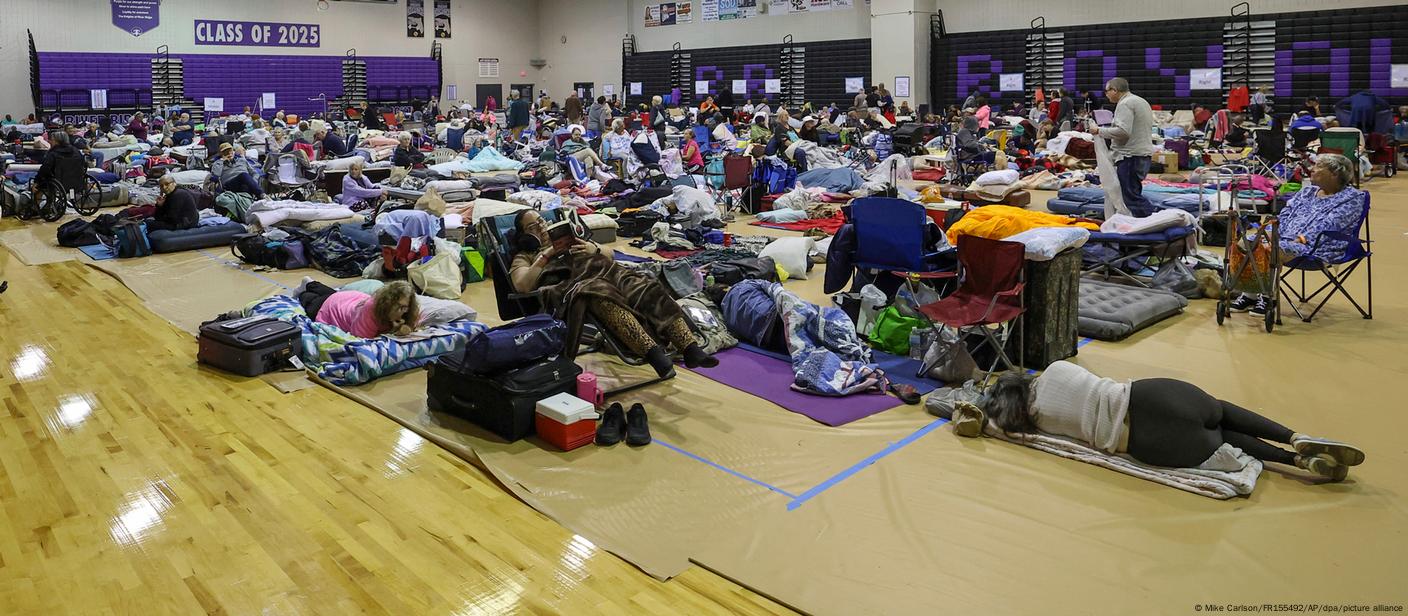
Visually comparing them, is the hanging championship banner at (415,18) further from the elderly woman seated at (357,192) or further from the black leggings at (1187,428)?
the black leggings at (1187,428)

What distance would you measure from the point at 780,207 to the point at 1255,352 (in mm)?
6088

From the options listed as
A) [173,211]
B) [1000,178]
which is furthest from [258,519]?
[1000,178]

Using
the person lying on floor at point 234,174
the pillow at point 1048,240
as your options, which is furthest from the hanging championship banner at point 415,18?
the pillow at point 1048,240

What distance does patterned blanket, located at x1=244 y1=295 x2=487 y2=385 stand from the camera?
5133 mm

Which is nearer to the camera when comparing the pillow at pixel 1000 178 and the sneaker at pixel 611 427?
the sneaker at pixel 611 427

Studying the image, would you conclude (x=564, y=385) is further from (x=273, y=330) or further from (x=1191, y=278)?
(x=1191, y=278)

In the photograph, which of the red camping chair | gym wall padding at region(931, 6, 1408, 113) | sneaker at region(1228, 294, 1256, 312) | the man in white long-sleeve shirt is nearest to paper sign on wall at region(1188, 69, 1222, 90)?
gym wall padding at region(931, 6, 1408, 113)

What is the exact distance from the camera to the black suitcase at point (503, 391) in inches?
168

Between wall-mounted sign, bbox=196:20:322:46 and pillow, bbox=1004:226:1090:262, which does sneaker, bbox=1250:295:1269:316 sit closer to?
pillow, bbox=1004:226:1090:262

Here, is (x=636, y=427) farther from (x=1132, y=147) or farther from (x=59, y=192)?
(x=59, y=192)

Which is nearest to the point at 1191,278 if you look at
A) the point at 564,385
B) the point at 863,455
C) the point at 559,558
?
the point at 863,455

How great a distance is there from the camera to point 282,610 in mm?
2918

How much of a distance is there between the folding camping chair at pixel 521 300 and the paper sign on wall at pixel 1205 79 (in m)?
16.6

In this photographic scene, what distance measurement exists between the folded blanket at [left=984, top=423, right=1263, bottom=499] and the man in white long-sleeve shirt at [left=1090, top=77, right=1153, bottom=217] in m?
4.45
